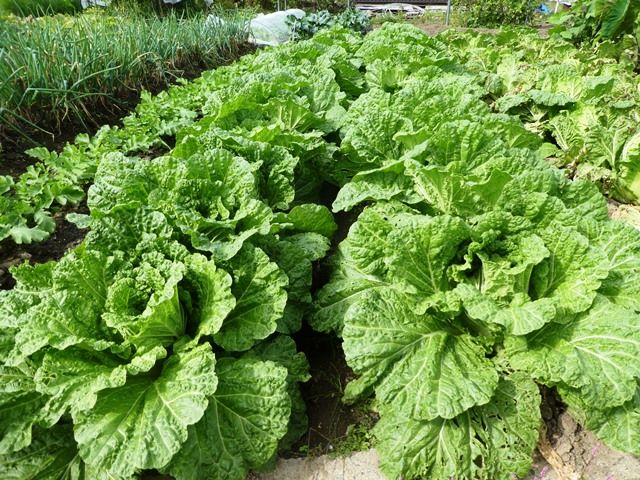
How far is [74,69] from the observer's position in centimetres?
458

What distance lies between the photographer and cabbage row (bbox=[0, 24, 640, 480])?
72.0 inches

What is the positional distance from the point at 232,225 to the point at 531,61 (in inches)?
246

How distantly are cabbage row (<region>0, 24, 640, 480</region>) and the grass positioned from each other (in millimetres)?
2203

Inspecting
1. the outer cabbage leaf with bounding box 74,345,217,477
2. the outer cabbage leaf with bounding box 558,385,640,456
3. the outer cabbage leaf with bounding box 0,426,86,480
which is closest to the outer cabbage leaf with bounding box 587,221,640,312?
the outer cabbage leaf with bounding box 558,385,640,456

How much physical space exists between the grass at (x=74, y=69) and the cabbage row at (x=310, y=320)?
2203 mm

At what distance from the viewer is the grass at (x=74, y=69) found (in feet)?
13.2

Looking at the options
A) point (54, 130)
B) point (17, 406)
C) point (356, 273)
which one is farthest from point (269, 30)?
point (17, 406)

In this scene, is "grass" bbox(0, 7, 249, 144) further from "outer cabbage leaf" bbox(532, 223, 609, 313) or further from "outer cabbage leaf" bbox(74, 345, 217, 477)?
"outer cabbage leaf" bbox(532, 223, 609, 313)

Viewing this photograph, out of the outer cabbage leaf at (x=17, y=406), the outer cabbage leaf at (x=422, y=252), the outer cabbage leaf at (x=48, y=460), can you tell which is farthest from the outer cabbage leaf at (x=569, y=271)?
the outer cabbage leaf at (x=17, y=406)

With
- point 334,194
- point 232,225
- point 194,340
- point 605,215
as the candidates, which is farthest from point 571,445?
point 334,194

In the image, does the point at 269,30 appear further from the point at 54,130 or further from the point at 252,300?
the point at 252,300

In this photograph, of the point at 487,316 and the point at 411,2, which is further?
the point at 411,2

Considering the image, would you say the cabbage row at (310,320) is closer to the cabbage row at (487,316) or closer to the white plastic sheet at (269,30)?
the cabbage row at (487,316)

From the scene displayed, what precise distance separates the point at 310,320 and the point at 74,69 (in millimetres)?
3938
